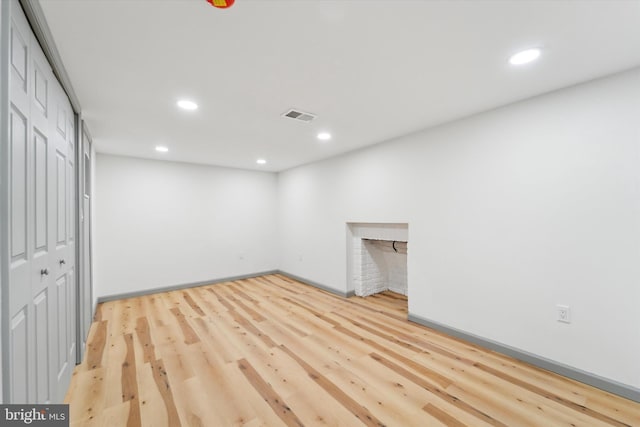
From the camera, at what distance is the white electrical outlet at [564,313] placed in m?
2.17

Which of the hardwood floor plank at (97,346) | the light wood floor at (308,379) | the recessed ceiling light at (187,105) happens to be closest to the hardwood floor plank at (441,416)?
the light wood floor at (308,379)

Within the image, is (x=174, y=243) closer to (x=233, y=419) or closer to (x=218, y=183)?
(x=218, y=183)

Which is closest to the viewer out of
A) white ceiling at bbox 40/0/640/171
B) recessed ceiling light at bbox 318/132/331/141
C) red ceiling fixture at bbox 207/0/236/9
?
red ceiling fixture at bbox 207/0/236/9

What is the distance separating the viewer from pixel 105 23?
1427 mm

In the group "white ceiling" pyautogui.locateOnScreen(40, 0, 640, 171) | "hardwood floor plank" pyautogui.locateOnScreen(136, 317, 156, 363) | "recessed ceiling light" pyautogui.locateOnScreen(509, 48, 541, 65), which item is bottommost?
"hardwood floor plank" pyautogui.locateOnScreen(136, 317, 156, 363)

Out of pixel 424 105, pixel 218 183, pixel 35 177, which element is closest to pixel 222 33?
pixel 35 177

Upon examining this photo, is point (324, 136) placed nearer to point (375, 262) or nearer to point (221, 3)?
point (221, 3)

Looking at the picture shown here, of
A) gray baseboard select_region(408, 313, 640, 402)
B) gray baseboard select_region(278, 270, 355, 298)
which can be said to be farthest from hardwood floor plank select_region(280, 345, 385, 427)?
gray baseboard select_region(278, 270, 355, 298)

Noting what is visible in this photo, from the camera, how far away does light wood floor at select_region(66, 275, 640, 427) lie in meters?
1.76

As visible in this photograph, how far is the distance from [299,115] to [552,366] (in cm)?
321

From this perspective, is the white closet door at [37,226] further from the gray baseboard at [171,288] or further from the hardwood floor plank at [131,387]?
the gray baseboard at [171,288]

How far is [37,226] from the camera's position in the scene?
1.40 meters

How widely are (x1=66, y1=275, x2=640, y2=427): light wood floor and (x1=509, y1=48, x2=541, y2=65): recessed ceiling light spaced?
239 cm

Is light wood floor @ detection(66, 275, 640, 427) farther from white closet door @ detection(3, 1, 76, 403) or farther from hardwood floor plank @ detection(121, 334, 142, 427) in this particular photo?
white closet door @ detection(3, 1, 76, 403)
